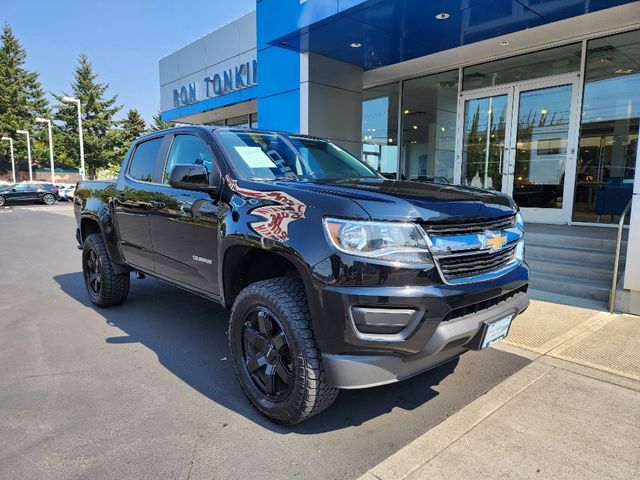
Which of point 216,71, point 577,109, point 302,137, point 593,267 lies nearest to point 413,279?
point 302,137

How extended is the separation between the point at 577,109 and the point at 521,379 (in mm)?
6583

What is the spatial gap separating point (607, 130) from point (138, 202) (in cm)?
830

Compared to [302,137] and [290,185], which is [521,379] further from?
[302,137]

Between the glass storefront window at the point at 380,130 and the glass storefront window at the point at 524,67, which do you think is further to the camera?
the glass storefront window at the point at 380,130

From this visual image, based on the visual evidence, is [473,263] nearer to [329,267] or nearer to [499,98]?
[329,267]

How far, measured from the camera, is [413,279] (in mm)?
2266

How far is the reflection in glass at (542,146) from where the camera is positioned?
27.3 feet

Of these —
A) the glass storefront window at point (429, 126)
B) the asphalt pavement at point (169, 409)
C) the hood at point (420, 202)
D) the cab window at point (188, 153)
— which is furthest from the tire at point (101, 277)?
the glass storefront window at point (429, 126)

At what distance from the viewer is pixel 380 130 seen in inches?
473

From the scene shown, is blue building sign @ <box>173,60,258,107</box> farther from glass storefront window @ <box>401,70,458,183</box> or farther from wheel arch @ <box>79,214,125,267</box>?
wheel arch @ <box>79,214,125,267</box>

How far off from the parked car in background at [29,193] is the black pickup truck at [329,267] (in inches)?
1164

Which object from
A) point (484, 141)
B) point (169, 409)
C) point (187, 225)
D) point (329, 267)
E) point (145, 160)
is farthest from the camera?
point (484, 141)

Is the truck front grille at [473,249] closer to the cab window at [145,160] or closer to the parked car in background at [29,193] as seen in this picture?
the cab window at [145,160]

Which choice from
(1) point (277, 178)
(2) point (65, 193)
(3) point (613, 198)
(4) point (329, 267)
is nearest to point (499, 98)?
(3) point (613, 198)
